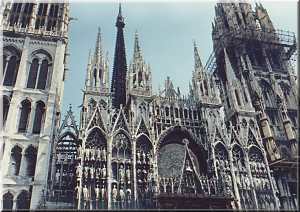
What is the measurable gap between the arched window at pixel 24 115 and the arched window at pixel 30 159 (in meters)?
2.12

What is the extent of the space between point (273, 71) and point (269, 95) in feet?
12.3

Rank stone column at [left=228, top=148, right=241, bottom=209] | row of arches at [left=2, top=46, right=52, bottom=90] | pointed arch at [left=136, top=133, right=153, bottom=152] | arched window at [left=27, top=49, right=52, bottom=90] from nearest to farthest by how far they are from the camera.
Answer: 1. stone column at [left=228, top=148, right=241, bottom=209]
2. pointed arch at [left=136, top=133, right=153, bottom=152]
3. row of arches at [left=2, top=46, right=52, bottom=90]
4. arched window at [left=27, top=49, right=52, bottom=90]

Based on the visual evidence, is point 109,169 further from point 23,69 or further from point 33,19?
point 33,19

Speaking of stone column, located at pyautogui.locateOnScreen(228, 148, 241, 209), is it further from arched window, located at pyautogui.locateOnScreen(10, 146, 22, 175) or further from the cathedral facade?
arched window, located at pyautogui.locateOnScreen(10, 146, 22, 175)

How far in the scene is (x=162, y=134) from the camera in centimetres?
2872

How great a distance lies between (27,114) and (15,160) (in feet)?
14.2

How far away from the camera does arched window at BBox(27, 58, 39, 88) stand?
2995cm

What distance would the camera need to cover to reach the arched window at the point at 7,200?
23.6 m

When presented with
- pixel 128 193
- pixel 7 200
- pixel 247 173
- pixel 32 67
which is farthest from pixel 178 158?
pixel 32 67

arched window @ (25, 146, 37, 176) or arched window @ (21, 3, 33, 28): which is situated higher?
arched window @ (21, 3, 33, 28)

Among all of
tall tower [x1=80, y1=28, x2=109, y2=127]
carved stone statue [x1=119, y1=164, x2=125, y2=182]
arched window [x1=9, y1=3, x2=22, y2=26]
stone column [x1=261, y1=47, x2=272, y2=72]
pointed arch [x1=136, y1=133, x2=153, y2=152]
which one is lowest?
carved stone statue [x1=119, y1=164, x2=125, y2=182]

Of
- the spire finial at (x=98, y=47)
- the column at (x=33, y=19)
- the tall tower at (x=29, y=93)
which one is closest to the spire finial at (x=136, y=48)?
the spire finial at (x=98, y=47)

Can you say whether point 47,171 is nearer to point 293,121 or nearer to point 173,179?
point 173,179

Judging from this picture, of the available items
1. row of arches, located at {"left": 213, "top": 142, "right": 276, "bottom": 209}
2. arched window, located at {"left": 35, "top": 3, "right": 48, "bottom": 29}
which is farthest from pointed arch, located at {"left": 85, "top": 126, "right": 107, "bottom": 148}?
arched window, located at {"left": 35, "top": 3, "right": 48, "bottom": 29}
